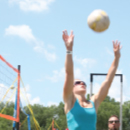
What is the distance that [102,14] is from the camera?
5266 mm

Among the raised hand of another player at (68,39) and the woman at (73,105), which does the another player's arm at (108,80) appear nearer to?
the woman at (73,105)

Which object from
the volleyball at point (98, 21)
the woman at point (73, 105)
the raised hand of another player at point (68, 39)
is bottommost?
the woman at point (73, 105)

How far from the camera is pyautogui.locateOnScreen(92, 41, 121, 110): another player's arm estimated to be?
4645 mm

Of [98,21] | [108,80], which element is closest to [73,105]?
[108,80]

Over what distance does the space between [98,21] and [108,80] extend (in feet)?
2.93

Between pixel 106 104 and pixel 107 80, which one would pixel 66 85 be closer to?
pixel 107 80

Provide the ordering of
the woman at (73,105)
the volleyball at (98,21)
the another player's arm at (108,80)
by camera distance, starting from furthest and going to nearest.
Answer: the volleyball at (98,21) < the another player's arm at (108,80) < the woman at (73,105)

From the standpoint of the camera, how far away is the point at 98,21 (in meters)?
5.20

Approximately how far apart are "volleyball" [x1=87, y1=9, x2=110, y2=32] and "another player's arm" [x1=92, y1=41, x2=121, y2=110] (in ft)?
1.15

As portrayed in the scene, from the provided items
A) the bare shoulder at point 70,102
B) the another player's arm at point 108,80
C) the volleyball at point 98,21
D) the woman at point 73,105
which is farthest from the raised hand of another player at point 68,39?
the volleyball at point 98,21

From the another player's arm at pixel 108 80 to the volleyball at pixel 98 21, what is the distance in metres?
0.35

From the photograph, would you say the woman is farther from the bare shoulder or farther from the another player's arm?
the another player's arm

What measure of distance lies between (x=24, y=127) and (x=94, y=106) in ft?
190

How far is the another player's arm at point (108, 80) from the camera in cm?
464
